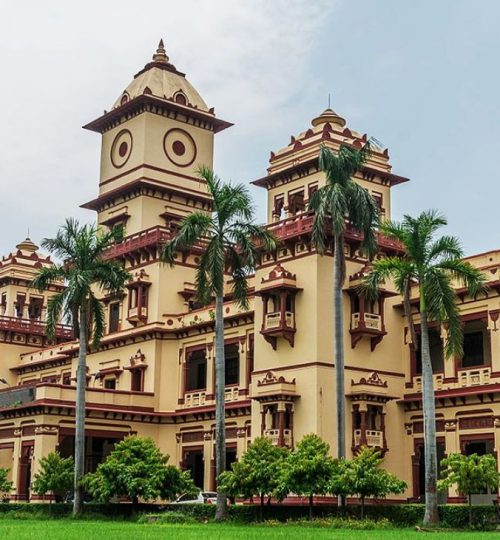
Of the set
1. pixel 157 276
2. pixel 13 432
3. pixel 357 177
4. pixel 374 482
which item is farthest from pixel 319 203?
pixel 13 432

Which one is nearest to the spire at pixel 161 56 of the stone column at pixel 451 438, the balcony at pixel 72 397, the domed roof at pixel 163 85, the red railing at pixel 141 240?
the domed roof at pixel 163 85

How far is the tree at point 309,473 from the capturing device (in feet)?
122

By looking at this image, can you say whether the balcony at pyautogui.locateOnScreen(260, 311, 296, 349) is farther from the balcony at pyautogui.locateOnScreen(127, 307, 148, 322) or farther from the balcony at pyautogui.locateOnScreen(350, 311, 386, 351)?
the balcony at pyautogui.locateOnScreen(127, 307, 148, 322)

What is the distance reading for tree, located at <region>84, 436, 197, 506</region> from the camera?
4116cm

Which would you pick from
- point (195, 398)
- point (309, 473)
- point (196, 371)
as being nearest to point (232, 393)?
point (195, 398)

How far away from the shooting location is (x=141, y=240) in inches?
2291

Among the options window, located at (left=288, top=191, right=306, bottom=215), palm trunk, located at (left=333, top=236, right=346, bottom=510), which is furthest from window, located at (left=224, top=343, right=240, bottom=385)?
palm trunk, located at (left=333, top=236, right=346, bottom=510)

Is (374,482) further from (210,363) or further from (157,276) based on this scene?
(157,276)

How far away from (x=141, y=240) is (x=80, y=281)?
14.0 meters

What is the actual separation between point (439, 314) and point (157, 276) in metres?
23.6

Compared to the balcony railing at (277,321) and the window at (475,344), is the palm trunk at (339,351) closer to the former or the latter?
the balcony railing at (277,321)

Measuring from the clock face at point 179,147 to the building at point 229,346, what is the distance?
0.09 m

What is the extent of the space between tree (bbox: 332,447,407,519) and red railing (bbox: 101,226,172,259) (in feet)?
76.8

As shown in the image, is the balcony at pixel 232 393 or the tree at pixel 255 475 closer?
the tree at pixel 255 475
